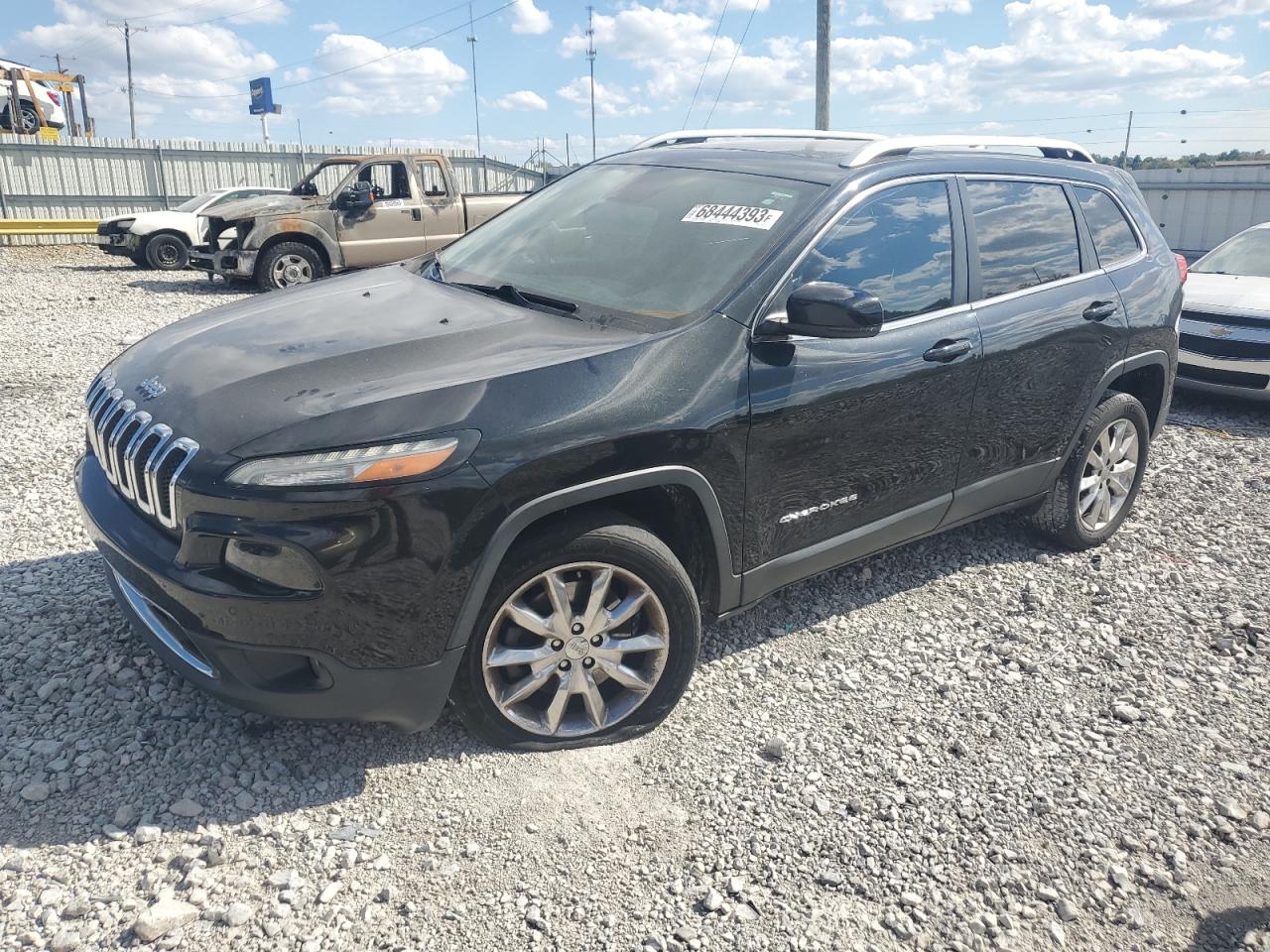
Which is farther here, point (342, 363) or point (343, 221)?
point (343, 221)

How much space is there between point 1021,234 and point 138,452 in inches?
138

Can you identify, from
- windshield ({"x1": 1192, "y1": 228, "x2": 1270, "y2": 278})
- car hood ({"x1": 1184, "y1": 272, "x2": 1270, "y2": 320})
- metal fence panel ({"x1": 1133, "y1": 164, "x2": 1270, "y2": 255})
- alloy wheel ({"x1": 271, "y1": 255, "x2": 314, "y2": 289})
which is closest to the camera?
car hood ({"x1": 1184, "y1": 272, "x2": 1270, "y2": 320})

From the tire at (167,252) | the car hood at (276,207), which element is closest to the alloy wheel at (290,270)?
the car hood at (276,207)

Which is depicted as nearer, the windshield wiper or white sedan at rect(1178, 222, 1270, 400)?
the windshield wiper

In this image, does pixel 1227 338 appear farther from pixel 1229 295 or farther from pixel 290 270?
pixel 290 270

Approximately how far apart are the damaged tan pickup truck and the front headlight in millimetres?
10888

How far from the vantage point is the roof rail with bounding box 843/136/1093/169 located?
3699 mm

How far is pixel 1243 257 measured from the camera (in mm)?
8977

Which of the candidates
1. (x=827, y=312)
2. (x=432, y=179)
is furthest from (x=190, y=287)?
(x=827, y=312)

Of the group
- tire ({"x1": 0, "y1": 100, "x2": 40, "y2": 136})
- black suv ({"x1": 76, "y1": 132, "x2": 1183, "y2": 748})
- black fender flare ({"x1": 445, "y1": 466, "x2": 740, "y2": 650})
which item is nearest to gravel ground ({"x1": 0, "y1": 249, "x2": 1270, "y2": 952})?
black suv ({"x1": 76, "y1": 132, "x2": 1183, "y2": 748})

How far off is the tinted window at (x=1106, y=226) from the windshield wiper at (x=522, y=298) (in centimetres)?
269

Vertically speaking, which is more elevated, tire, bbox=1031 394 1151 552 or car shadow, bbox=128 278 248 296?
car shadow, bbox=128 278 248 296

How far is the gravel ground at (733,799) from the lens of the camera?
8.19ft

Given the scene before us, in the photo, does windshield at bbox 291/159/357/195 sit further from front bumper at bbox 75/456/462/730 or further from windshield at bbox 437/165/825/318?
front bumper at bbox 75/456/462/730
